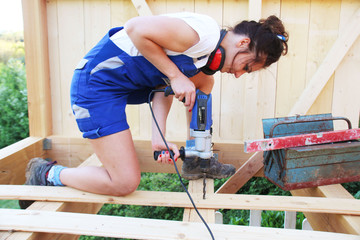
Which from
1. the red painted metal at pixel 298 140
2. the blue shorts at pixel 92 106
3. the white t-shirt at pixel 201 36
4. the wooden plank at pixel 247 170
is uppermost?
the white t-shirt at pixel 201 36

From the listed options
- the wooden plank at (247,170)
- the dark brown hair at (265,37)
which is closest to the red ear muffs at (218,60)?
the dark brown hair at (265,37)

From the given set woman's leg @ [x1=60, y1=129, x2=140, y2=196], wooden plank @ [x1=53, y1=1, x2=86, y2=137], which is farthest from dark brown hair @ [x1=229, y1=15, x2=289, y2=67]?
wooden plank @ [x1=53, y1=1, x2=86, y2=137]

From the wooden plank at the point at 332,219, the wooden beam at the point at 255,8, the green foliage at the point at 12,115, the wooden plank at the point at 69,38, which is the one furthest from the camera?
the green foliage at the point at 12,115

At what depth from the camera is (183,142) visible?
2.43 metres

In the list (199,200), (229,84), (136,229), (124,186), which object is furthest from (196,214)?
(229,84)

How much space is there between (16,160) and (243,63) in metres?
1.73

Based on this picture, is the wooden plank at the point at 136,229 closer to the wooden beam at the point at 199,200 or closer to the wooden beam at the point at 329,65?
the wooden beam at the point at 199,200

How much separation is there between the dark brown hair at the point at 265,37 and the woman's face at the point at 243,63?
0.09 ft

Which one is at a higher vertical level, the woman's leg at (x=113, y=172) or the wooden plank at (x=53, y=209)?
the woman's leg at (x=113, y=172)

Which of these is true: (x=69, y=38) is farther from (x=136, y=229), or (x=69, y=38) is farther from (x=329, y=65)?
(x=329, y=65)

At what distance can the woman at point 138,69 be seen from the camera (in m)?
1.39

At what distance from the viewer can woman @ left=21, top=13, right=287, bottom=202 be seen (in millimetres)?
1390

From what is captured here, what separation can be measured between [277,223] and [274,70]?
1.90 m

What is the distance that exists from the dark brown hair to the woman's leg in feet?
2.72
